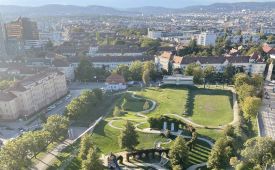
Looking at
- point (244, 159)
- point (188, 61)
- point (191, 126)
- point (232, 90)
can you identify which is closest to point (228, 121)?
point (191, 126)

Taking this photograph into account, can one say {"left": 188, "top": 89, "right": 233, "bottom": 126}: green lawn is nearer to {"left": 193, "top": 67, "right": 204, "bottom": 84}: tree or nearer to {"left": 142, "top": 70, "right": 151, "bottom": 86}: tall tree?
{"left": 193, "top": 67, "right": 204, "bottom": 84}: tree

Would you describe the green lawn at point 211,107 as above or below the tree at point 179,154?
below

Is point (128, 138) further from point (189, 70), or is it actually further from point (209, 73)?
point (209, 73)

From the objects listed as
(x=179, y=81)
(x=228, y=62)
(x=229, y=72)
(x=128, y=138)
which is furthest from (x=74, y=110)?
(x=228, y=62)

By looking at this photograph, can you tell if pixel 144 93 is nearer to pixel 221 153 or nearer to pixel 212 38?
pixel 221 153

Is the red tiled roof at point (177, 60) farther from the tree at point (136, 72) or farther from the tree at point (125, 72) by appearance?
the tree at point (125, 72)

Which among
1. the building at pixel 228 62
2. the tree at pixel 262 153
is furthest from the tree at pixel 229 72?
the tree at pixel 262 153
